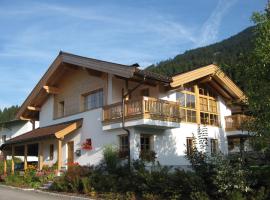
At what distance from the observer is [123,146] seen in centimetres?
1962

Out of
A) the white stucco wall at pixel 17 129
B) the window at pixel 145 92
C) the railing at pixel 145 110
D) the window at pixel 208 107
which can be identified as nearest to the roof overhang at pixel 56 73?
the railing at pixel 145 110

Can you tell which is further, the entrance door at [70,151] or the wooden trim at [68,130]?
the entrance door at [70,151]

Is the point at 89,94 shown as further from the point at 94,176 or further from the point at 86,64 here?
the point at 94,176

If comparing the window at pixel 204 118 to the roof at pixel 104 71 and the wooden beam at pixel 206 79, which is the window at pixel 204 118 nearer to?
the wooden beam at pixel 206 79

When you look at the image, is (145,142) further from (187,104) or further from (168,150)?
(187,104)

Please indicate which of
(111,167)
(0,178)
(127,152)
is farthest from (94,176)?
(0,178)

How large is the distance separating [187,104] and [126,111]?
521 cm

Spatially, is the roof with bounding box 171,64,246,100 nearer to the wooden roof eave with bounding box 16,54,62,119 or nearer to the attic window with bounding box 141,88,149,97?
the attic window with bounding box 141,88,149,97

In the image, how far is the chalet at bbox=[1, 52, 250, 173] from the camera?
1869cm

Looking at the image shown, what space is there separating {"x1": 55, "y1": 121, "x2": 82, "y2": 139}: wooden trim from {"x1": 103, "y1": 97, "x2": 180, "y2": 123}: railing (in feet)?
9.15

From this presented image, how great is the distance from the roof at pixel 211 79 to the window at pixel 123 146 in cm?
379

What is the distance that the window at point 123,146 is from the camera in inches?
757

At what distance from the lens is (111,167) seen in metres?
17.2

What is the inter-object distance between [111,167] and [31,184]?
5.99 meters
